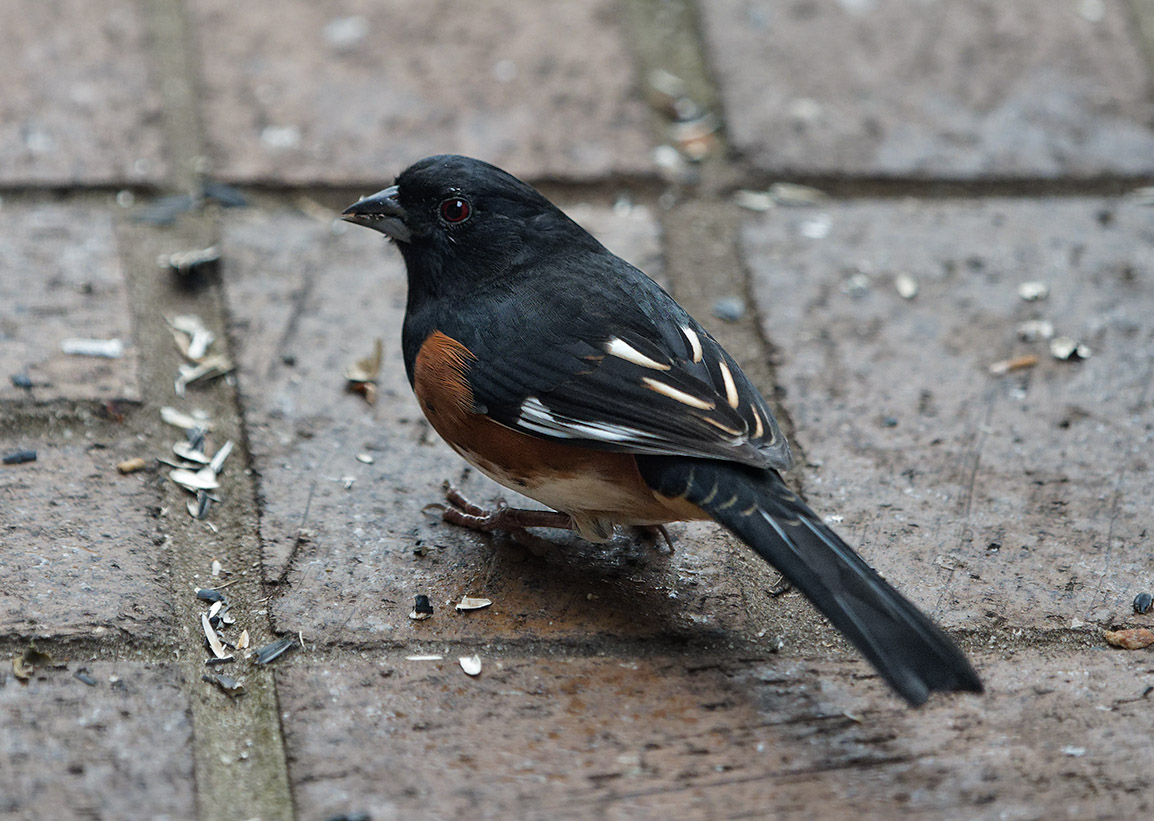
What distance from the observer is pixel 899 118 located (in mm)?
4246

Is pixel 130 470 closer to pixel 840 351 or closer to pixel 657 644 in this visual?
pixel 657 644

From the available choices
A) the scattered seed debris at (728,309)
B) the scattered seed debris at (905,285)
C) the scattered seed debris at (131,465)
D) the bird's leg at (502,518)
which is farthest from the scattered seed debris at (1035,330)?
the scattered seed debris at (131,465)

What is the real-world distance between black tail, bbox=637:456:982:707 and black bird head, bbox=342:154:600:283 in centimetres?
75

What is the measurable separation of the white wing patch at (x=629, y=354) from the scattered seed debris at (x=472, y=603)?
58cm

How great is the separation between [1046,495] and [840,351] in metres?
0.68

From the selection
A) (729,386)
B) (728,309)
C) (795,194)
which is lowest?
(728,309)

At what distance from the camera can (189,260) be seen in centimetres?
354

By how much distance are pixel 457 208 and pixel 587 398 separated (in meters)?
0.71

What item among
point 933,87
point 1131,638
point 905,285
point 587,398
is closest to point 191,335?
point 587,398

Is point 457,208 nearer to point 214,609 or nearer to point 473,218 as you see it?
point 473,218

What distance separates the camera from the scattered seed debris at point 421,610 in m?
2.66

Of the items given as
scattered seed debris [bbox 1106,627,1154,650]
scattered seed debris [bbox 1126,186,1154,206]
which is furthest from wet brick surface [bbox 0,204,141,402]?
scattered seed debris [bbox 1126,186,1154,206]

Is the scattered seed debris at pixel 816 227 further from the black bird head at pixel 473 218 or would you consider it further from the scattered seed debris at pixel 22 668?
the scattered seed debris at pixel 22 668

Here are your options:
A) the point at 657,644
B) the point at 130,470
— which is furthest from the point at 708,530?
the point at 130,470
